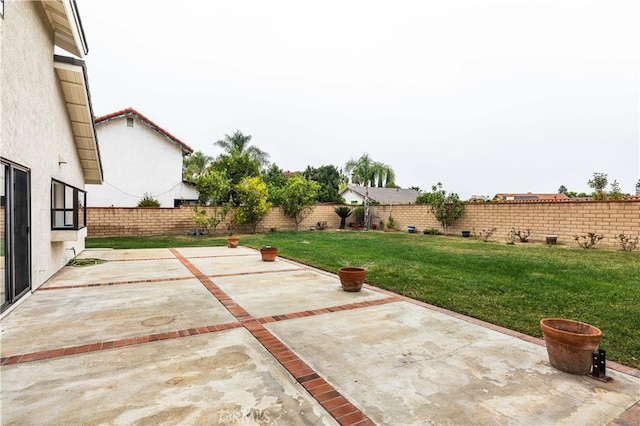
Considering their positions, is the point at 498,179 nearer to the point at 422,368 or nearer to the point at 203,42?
the point at 203,42

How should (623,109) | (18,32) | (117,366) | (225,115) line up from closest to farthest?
(117,366) < (18,32) < (623,109) < (225,115)

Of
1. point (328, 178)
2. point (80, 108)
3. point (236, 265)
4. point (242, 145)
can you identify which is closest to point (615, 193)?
point (236, 265)

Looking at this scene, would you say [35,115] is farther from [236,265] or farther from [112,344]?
[236,265]

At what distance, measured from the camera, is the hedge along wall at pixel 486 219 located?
37.6 feet

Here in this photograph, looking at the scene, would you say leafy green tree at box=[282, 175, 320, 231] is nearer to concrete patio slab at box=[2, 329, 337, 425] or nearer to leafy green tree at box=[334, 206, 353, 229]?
leafy green tree at box=[334, 206, 353, 229]

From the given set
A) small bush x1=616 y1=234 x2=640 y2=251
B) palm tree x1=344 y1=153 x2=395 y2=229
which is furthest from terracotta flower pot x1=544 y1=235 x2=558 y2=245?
palm tree x1=344 y1=153 x2=395 y2=229

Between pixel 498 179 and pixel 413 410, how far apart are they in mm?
47986

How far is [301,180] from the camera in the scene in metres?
20.1

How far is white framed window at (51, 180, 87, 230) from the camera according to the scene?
264 inches

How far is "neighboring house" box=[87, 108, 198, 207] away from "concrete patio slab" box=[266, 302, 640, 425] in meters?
19.0

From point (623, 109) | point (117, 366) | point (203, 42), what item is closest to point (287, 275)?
point (117, 366)

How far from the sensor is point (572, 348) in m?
2.77

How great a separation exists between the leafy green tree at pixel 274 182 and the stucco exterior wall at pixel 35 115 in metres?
13.3

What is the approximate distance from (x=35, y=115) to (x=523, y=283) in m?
9.24
